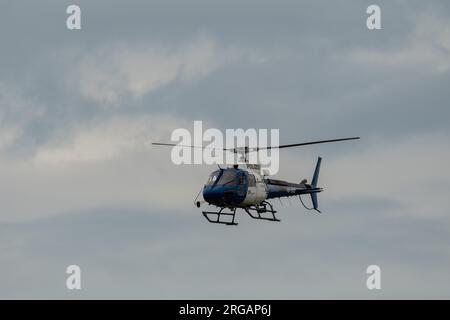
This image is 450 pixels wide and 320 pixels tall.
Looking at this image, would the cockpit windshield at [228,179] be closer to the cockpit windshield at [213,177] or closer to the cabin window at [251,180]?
the cockpit windshield at [213,177]

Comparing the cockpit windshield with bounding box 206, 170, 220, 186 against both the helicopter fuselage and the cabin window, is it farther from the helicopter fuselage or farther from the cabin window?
the cabin window

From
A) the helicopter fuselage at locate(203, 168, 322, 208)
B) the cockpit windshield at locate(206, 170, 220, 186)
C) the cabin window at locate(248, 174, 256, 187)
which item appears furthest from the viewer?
the cabin window at locate(248, 174, 256, 187)

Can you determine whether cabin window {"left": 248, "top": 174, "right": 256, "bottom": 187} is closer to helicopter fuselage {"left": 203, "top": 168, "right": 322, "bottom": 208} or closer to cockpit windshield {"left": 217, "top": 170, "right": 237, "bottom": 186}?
helicopter fuselage {"left": 203, "top": 168, "right": 322, "bottom": 208}

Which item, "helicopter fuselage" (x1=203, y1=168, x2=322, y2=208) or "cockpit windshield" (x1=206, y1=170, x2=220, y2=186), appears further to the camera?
"cockpit windshield" (x1=206, y1=170, x2=220, y2=186)

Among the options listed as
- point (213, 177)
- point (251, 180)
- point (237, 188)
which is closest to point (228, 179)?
point (237, 188)

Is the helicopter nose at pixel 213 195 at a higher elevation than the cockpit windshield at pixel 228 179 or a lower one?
lower

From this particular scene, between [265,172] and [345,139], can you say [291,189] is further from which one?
[345,139]

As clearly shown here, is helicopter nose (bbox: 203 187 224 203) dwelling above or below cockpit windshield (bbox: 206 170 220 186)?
below

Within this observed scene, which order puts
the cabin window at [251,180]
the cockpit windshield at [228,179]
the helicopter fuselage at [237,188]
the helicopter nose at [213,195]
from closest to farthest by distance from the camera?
the helicopter nose at [213,195] < the helicopter fuselage at [237,188] < the cockpit windshield at [228,179] < the cabin window at [251,180]

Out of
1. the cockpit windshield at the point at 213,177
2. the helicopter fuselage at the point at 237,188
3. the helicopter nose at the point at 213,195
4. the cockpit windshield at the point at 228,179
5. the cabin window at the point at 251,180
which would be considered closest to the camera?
the helicopter nose at the point at 213,195

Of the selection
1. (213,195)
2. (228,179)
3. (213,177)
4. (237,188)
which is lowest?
(213,195)

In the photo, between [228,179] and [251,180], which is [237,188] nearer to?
[228,179]

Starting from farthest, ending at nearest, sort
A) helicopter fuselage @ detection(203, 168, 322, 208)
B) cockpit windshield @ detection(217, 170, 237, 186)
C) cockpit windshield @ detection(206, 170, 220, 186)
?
cockpit windshield @ detection(206, 170, 220, 186), cockpit windshield @ detection(217, 170, 237, 186), helicopter fuselage @ detection(203, 168, 322, 208)
